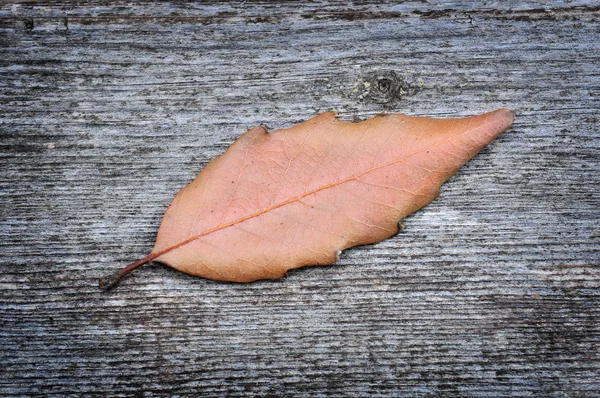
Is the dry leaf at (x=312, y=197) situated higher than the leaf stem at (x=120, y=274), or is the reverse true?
the dry leaf at (x=312, y=197)

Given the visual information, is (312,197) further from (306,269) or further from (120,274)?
(120,274)

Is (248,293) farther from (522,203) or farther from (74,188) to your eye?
(522,203)

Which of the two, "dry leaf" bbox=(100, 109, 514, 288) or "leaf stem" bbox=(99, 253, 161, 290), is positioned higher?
"dry leaf" bbox=(100, 109, 514, 288)
